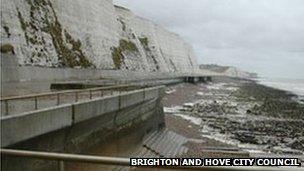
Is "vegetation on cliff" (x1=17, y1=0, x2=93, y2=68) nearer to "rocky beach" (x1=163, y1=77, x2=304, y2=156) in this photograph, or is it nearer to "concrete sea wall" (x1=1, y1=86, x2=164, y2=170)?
"rocky beach" (x1=163, y1=77, x2=304, y2=156)

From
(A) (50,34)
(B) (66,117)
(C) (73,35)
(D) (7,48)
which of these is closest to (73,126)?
(B) (66,117)

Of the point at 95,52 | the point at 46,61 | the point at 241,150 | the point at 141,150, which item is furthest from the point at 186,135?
the point at 95,52

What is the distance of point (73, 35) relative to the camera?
43.1 meters

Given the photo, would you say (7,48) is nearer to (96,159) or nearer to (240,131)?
(240,131)

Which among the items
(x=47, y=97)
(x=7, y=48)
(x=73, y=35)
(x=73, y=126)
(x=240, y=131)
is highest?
Result: (x=73, y=35)

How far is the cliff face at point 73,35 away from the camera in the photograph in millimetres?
29373

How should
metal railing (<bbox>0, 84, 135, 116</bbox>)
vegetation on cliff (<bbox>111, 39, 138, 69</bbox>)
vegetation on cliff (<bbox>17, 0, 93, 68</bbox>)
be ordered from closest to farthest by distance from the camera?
1. metal railing (<bbox>0, 84, 135, 116</bbox>)
2. vegetation on cliff (<bbox>17, 0, 93, 68</bbox>)
3. vegetation on cliff (<bbox>111, 39, 138, 69</bbox>)

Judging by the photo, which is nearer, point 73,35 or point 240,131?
A: point 240,131

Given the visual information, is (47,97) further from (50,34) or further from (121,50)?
(121,50)

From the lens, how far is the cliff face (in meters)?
29.4

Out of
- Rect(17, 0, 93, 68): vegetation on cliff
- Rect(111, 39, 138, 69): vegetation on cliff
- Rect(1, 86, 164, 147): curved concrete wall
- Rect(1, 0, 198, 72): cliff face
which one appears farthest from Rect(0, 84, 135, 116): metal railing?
Rect(111, 39, 138, 69): vegetation on cliff

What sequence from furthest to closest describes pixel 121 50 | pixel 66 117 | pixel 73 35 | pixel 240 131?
pixel 121 50, pixel 73 35, pixel 240 131, pixel 66 117

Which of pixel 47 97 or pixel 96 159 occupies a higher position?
pixel 96 159

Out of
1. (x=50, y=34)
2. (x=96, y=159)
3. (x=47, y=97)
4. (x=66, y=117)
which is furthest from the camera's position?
(x=50, y=34)
